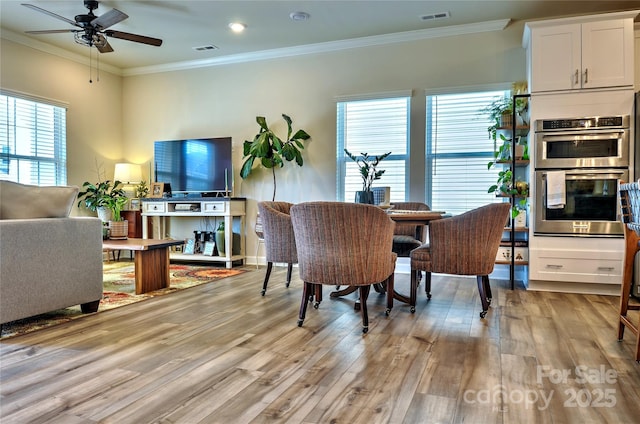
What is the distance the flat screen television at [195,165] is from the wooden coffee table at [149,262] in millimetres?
1836

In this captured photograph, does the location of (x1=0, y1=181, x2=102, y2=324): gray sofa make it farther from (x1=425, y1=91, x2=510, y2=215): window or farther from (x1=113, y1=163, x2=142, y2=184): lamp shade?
(x1=425, y1=91, x2=510, y2=215): window

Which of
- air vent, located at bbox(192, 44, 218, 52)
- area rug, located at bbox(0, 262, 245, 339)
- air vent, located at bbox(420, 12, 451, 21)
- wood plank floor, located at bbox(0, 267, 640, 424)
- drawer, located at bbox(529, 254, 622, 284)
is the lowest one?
wood plank floor, located at bbox(0, 267, 640, 424)

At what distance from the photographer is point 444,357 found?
2.24 metres

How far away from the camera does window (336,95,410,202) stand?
5.07 metres

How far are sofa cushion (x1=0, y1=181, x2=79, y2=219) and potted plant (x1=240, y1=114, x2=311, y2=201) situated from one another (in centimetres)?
261

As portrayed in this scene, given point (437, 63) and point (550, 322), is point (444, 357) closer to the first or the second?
point (550, 322)

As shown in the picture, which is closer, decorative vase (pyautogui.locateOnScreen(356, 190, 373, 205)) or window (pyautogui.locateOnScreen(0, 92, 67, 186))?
decorative vase (pyautogui.locateOnScreen(356, 190, 373, 205))

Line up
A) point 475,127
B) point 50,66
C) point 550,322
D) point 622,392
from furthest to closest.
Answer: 1. point 50,66
2. point 475,127
3. point 550,322
4. point 622,392

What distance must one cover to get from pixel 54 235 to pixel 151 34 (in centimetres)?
323

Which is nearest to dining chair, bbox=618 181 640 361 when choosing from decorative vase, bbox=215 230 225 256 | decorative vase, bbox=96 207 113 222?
decorative vase, bbox=215 230 225 256

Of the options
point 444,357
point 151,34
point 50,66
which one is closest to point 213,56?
point 151,34

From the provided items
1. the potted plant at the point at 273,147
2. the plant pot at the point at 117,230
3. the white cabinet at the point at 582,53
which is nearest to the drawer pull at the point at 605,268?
the white cabinet at the point at 582,53

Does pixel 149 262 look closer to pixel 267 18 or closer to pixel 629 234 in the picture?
pixel 267 18

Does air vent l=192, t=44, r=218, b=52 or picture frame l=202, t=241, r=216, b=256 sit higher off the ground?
air vent l=192, t=44, r=218, b=52
